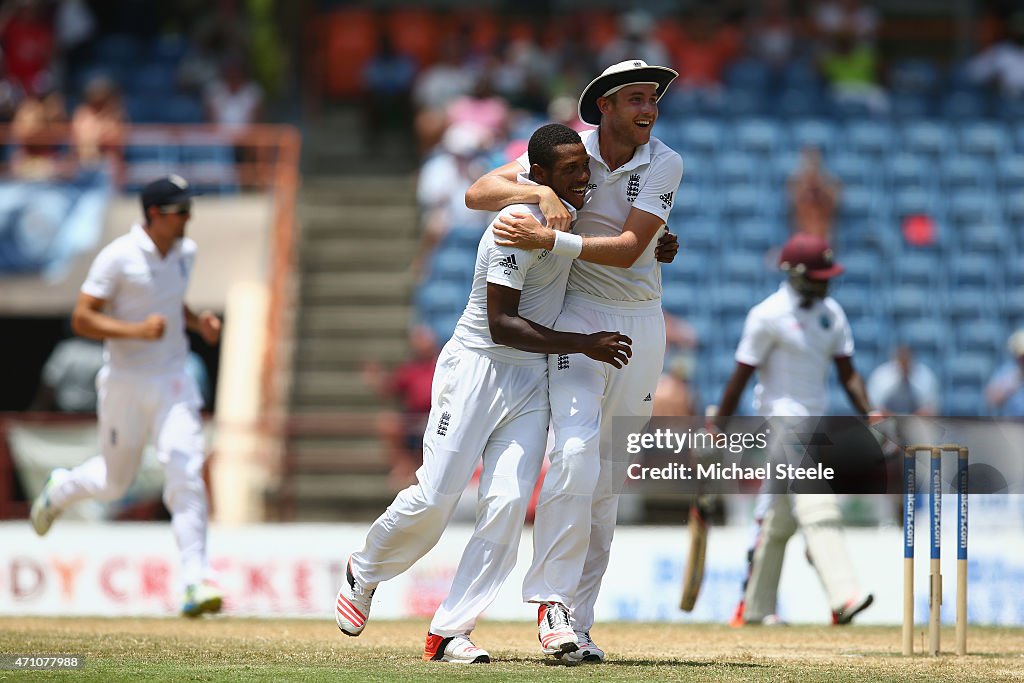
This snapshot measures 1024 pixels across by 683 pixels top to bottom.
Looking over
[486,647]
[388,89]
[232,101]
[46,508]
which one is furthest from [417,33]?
[486,647]

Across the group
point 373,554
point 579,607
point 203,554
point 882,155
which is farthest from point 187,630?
point 882,155

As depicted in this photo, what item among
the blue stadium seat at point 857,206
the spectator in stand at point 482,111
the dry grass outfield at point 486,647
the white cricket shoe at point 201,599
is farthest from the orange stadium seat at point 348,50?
the white cricket shoe at point 201,599

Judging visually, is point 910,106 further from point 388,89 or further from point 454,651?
point 454,651

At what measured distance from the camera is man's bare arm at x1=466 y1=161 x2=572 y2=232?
23.3 ft

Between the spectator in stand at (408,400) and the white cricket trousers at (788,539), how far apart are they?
11.0 feet

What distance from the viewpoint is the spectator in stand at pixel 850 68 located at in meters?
19.4

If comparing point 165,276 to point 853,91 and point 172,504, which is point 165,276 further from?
point 853,91

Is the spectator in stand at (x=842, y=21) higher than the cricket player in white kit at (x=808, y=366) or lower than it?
higher

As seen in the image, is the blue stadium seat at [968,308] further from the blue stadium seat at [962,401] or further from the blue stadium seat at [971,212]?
the blue stadium seat at [971,212]

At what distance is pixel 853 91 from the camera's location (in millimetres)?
19312

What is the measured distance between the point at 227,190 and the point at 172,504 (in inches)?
360

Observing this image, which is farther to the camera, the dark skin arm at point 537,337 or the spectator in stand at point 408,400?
the spectator in stand at point 408,400

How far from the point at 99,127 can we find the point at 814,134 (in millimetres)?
8047

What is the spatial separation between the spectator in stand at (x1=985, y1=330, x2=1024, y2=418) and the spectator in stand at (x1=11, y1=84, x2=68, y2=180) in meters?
9.97
